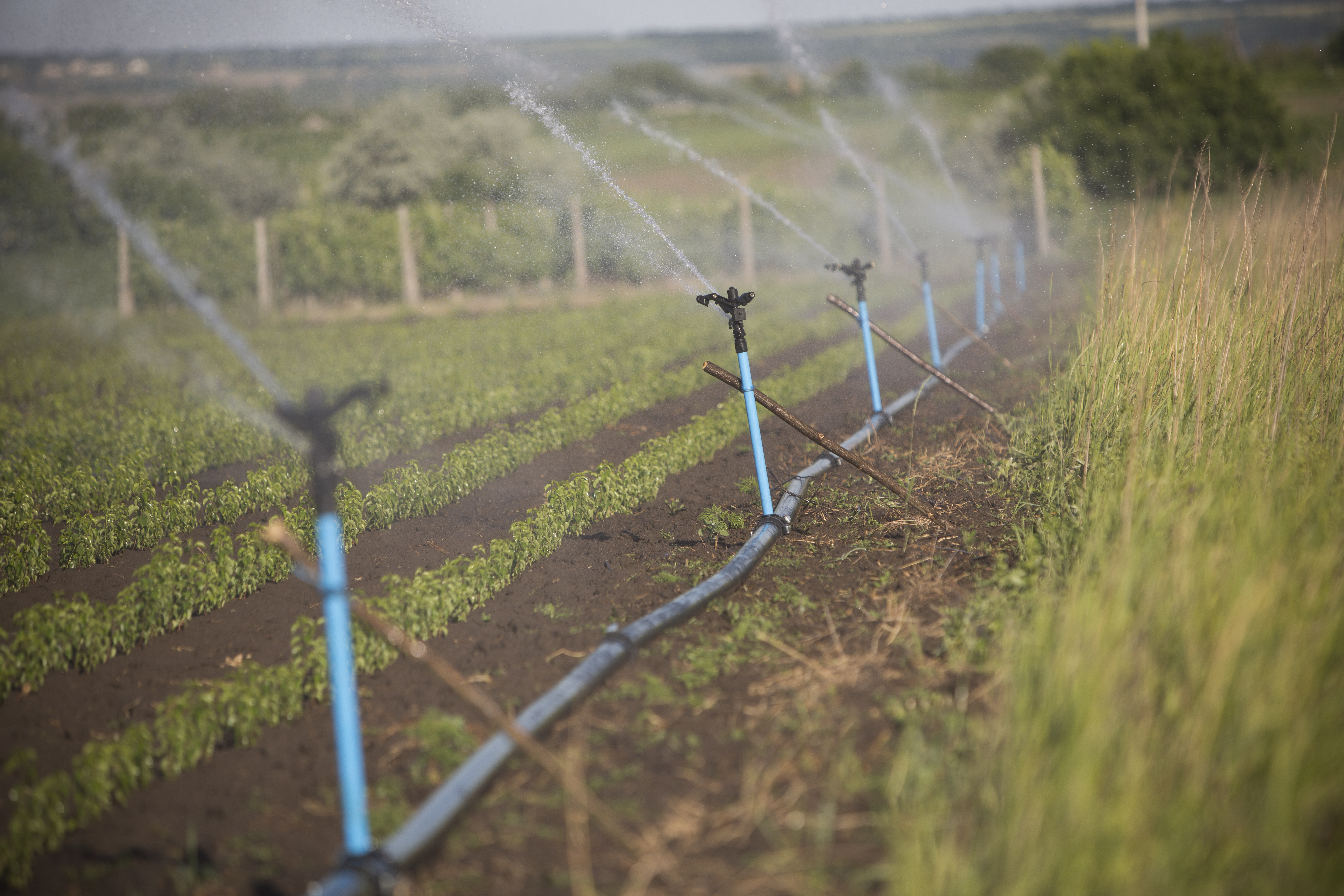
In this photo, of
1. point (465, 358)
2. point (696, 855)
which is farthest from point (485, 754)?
point (465, 358)

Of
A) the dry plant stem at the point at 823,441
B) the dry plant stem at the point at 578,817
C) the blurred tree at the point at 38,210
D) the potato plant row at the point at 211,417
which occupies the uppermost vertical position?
the blurred tree at the point at 38,210

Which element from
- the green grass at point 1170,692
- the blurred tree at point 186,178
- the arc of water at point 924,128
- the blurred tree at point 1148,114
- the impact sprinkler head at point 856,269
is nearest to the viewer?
the green grass at point 1170,692

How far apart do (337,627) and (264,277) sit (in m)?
22.6

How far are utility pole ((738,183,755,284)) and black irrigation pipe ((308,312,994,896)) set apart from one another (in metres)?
15.0

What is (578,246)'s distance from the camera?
22.5m

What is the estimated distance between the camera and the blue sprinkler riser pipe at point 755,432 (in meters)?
5.37

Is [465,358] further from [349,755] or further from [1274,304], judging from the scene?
[349,755]

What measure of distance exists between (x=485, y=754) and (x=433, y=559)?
286cm

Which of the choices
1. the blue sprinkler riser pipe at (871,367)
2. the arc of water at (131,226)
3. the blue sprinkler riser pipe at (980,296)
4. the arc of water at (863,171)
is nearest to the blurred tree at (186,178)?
the arc of water at (131,226)

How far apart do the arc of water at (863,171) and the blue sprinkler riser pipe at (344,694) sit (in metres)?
12.1

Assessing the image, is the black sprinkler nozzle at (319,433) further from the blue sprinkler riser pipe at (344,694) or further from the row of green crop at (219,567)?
the row of green crop at (219,567)

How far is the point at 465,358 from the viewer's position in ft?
45.0

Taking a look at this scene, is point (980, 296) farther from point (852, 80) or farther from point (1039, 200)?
point (852, 80)

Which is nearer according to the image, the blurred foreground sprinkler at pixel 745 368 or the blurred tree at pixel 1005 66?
the blurred foreground sprinkler at pixel 745 368
